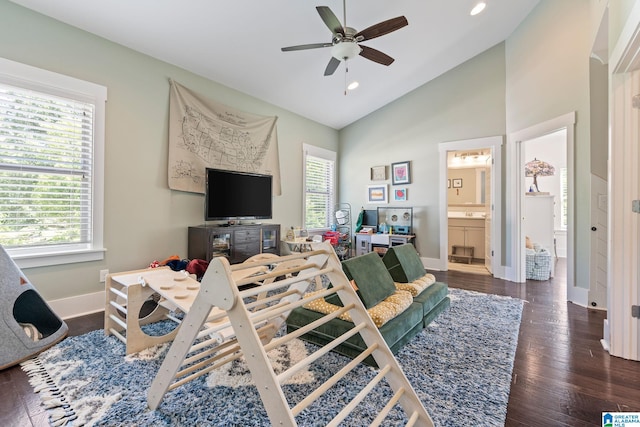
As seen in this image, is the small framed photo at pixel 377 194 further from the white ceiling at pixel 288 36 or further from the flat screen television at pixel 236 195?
the flat screen television at pixel 236 195

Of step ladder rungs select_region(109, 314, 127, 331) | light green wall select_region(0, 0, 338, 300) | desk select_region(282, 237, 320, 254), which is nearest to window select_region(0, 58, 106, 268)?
light green wall select_region(0, 0, 338, 300)

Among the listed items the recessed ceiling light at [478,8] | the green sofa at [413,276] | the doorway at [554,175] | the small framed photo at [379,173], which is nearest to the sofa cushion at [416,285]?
the green sofa at [413,276]

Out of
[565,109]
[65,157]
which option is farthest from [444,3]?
[65,157]

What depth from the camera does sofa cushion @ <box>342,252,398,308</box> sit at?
6.52ft

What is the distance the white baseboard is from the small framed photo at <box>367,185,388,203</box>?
4.44 meters

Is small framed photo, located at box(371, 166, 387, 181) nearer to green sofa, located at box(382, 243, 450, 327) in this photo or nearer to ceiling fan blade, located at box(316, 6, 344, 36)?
green sofa, located at box(382, 243, 450, 327)

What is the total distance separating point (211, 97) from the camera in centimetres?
374

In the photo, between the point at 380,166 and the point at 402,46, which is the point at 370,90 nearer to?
the point at 402,46

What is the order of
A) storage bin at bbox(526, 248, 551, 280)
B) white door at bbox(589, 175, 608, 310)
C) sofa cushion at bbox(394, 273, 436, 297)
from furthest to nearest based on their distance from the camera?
storage bin at bbox(526, 248, 551, 280) < white door at bbox(589, 175, 608, 310) < sofa cushion at bbox(394, 273, 436, 297)

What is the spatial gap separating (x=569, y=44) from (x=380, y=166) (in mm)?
3050

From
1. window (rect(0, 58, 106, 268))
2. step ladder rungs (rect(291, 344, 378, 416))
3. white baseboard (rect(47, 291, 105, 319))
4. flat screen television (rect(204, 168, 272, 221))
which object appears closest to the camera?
step ladder rungs (rect(291, 344, 378, 416))

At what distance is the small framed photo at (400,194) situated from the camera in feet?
17.4

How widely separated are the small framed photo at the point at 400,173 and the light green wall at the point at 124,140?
3.34 m

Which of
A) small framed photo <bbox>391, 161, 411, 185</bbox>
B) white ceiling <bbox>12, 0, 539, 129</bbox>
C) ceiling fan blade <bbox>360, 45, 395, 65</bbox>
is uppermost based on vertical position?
white ceiling <bbox>12, 0, 539, 129</bbox>
